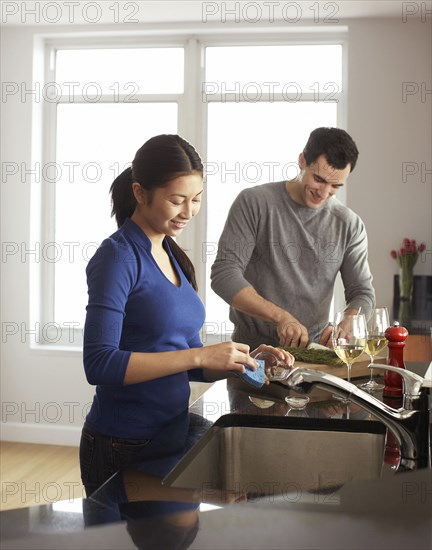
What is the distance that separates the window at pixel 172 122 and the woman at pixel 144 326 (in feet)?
10.9

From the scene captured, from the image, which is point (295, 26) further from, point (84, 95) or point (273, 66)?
point (84, 95)

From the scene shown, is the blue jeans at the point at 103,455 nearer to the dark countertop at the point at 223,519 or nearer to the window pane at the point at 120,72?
the dark countertop at the point at 223,519

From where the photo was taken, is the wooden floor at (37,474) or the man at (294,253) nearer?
the man at (294,253)

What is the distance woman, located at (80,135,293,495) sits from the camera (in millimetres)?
1590

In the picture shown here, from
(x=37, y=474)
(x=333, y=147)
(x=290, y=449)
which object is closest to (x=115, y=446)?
(x=290, y=449)

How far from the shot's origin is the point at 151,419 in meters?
1.71

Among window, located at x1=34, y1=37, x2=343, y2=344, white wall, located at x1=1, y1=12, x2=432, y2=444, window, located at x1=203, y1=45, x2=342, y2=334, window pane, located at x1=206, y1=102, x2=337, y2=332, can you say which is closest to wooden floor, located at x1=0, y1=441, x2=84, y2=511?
window, located at x1=34, y1=37, x2=343, y2=344

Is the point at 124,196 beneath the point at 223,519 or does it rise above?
above

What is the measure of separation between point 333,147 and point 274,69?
8.88 feet

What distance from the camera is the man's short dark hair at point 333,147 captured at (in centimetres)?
261

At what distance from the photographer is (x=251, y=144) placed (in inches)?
204

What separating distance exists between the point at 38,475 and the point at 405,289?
256 cm

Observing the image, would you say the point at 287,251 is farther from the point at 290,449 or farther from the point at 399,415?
the point at 399,415

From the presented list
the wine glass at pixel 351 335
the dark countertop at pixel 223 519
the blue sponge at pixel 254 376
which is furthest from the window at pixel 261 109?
the dark countertop at pixel 223 519
